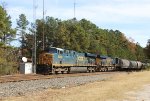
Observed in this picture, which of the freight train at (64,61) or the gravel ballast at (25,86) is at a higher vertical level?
the freight train at (64,61)

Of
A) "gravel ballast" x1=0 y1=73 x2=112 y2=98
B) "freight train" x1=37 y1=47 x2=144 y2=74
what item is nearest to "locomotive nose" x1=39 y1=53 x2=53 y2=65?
"freight train" x1=37 y1=47 x2=144 y2=74

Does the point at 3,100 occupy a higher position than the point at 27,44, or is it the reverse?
the point at 27,44

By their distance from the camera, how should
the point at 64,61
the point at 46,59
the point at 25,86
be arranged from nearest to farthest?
the point at 25,86
the point at 46,59
the point at 64,61

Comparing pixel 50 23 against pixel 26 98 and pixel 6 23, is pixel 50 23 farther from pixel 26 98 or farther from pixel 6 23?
pixel 26 98

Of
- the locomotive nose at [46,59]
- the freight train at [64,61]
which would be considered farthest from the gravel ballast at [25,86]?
the freight train at [64,61]

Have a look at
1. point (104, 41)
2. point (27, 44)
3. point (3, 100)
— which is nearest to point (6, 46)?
point (27, 44)

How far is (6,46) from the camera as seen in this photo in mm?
64812

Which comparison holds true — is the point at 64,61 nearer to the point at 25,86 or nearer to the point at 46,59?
the point at 46,59

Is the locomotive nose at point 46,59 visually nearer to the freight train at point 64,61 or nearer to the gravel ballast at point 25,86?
the freight train at point 64,61

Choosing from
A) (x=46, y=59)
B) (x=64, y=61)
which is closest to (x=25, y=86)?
(x=46, y=59)

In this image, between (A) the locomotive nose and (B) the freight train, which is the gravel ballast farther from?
(B) the freight train

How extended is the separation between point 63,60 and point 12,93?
26.7 meters

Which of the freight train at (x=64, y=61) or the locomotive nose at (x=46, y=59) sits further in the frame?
the freight train at (x=64, y=61)

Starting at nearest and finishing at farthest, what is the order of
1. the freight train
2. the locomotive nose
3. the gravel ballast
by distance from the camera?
the gravel ballast < the locomotive nose < the freight train
